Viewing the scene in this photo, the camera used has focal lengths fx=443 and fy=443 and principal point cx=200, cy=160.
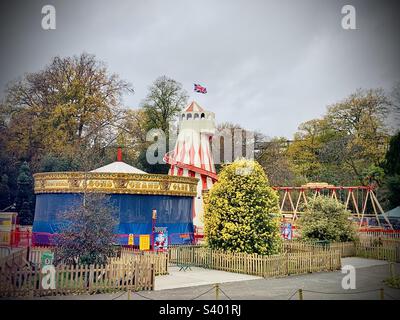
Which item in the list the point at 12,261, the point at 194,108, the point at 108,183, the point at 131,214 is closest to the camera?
the point at 12,261

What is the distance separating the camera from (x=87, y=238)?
1548 centimetres

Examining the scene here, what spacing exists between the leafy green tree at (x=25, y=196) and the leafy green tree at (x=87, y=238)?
1100 inches

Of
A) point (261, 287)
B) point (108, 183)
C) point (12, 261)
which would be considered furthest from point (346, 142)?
point (12, 261)

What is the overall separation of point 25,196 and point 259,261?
1214 inches

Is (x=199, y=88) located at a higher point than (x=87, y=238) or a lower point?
higher

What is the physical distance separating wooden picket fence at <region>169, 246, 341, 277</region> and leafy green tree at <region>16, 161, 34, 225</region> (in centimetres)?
2446

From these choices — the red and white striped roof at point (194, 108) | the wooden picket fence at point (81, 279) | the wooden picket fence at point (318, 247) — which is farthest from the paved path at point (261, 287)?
the red and white striped roof at point (194, 108)

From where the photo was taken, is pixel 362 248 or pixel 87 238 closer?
pixel 87 238

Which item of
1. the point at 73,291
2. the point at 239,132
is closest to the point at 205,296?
the point at 73,291

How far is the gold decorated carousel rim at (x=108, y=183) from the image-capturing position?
2541cm

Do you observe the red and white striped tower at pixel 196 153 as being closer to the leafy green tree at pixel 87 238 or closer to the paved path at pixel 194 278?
the paved path at pixel 194 278

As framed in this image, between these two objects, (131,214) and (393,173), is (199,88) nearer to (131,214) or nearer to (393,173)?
(131,214)

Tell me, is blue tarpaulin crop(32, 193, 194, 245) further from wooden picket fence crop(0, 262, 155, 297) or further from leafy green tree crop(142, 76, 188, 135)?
leafy green tree crop(142, 76, 188, 135)
